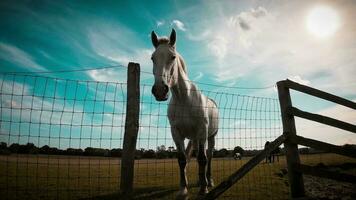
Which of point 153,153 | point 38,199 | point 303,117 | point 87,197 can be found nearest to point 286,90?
point 303,117

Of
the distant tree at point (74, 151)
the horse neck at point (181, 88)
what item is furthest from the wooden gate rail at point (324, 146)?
the distant tree at point (74, 151)

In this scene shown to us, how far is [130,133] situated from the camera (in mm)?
3164

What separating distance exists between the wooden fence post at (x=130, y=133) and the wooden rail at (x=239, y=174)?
3.77 ft

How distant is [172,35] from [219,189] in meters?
3.25

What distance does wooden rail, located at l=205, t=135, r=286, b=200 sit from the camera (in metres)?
3.40

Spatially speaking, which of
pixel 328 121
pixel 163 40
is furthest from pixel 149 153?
pixel 328 121

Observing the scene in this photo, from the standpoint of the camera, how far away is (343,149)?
13.7ft

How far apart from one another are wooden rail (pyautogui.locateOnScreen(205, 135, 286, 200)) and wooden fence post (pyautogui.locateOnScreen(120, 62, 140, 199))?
45.3 inches

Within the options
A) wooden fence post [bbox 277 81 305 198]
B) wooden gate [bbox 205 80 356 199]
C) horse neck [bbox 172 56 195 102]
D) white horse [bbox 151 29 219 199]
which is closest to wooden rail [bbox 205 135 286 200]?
wooden gate [bbox 205 80 356 199]

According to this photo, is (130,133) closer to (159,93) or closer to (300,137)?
(159,93)

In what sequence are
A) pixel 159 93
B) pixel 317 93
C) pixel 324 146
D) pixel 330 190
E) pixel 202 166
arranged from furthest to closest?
pixel 330 190 → pixel 202 166 → pixel 317 93 → pixel 324 146 → pixel 159 93

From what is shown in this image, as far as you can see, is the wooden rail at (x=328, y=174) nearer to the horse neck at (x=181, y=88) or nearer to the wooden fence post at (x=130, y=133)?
the horse neck at (x=181, y=88)

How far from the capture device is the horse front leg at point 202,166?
198 inches

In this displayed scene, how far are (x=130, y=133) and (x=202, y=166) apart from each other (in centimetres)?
256
